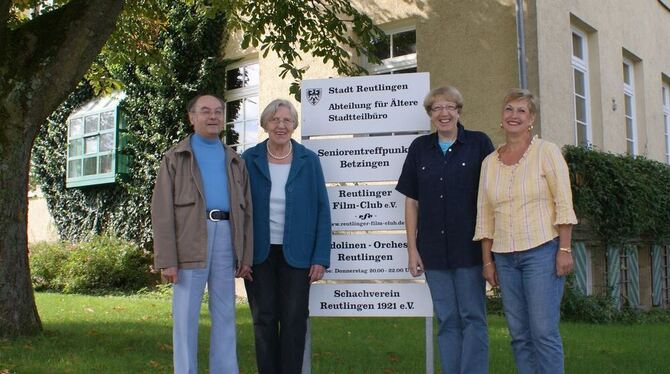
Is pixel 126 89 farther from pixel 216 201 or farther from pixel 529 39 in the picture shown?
pixel 216 201

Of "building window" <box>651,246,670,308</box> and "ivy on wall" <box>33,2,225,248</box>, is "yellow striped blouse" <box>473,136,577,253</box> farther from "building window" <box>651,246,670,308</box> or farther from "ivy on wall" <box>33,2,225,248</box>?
"ivy on wall" <box>33,2,225,248</box>

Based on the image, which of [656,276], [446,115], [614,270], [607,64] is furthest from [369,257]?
[656,276]

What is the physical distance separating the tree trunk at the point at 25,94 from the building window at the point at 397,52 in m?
5.31

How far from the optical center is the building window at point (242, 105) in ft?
43.5

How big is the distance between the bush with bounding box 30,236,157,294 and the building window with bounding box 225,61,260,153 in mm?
2942

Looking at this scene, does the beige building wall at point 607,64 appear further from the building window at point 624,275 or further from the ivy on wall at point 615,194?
the building window at point 624,275

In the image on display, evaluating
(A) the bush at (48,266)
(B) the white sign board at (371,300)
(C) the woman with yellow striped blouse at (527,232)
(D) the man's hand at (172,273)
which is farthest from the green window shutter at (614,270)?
(A) the bush at (48,266)

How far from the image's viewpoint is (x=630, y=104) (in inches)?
527

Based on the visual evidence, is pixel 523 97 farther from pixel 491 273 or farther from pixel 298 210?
pixel 298 210

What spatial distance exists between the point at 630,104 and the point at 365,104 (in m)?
9.83

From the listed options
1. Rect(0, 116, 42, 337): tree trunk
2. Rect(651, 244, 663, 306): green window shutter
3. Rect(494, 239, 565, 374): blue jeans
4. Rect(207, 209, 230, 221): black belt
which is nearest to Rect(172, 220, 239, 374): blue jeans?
Rect(207, 209, 230, 221): black belt

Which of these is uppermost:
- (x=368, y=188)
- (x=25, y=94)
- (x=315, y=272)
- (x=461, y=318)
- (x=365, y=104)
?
(x=25, y=94)

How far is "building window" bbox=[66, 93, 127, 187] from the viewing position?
47.6 ft

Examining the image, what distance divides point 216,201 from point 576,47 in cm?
892
